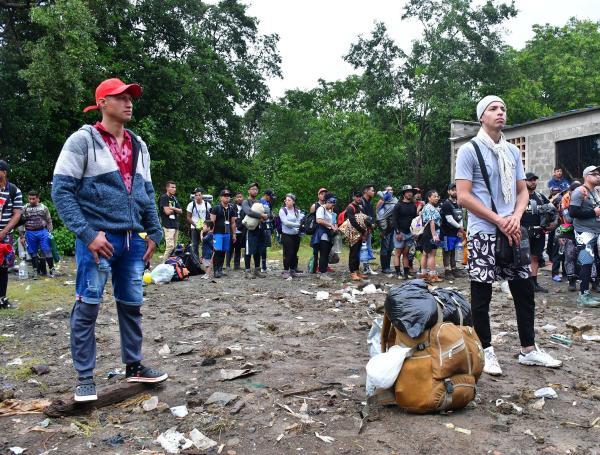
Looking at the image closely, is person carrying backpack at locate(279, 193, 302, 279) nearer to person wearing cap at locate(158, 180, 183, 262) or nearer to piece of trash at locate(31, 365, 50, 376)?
person wearing cap at locate(158, 180, 183, 262)

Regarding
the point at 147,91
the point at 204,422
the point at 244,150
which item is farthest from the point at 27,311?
the point at 244,150

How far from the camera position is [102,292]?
347cm

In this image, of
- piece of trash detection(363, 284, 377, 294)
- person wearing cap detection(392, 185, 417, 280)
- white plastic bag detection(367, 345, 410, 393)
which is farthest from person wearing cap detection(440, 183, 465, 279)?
white plastic bag detection(367, 345, 410, 393)

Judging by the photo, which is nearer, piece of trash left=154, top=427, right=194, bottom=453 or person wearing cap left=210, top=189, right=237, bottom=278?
piece of trash left=154, top=427, right=194, bottom=453

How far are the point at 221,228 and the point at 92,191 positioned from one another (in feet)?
25.9

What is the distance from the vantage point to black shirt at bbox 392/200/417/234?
35.0ft

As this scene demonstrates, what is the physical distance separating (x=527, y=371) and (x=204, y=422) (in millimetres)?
2553

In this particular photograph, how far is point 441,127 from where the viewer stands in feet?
92.4

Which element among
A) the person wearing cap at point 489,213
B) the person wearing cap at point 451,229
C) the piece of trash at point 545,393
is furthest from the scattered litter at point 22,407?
the person wearing cap at point 451,229

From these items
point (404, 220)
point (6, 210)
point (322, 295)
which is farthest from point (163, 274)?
point (404, 220)

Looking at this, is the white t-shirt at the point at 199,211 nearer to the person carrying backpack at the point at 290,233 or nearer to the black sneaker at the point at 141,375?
the person carrying backpack at the point at 290,233

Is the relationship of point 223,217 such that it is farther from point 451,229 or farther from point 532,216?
point 532,216

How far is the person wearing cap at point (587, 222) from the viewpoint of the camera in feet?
23.7

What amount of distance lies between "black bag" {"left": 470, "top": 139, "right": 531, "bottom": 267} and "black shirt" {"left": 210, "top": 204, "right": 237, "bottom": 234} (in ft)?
25.6
